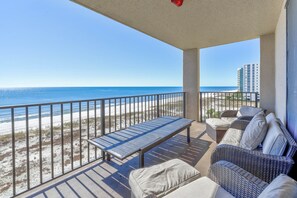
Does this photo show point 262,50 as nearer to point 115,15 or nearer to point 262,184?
point 115,15

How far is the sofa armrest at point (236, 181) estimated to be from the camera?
95 centimetres

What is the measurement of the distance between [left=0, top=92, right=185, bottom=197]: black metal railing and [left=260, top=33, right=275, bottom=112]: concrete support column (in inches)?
81.7

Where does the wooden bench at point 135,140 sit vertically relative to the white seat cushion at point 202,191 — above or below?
above

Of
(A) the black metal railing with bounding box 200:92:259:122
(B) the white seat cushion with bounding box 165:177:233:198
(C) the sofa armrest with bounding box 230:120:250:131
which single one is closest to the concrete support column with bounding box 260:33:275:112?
(A) the black metal railing with bounding box 200:92:259:122

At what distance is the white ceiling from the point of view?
7.36 ft

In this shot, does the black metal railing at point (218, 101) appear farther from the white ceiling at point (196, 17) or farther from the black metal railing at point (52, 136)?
the white ceiling at point (196, 17)

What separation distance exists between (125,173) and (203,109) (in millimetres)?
3796

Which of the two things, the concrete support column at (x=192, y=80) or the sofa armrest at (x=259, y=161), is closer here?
the sofa armrest at (x=259, y=161)

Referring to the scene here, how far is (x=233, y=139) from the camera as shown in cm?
210

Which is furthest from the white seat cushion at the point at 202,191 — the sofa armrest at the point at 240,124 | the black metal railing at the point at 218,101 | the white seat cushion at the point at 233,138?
the black metal railing at the point at 218,101

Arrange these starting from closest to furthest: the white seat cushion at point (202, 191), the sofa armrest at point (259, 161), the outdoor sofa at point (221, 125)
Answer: the white seat cushion at point (202, 191) → the sofa armrest at point (259, 161) → the outdoor sofa at point (221, 125)

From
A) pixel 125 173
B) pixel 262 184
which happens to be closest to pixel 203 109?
pixel 125 173

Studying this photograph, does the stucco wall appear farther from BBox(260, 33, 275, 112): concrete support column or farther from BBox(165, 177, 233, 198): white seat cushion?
BBox(165, 177, 233, 198): white seat cushion

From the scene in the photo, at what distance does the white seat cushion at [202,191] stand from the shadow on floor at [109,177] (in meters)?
0.84
